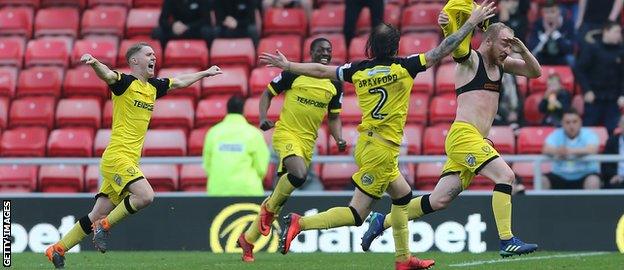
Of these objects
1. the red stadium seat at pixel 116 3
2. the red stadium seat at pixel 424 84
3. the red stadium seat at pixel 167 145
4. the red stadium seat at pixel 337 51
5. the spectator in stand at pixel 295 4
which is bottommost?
the red stadium seat at pixel 167 145

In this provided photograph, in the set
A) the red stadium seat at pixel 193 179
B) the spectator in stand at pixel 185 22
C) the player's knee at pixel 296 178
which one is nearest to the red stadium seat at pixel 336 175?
the red stadium seat at pixel 193 179

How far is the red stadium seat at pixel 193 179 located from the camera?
1930 cm

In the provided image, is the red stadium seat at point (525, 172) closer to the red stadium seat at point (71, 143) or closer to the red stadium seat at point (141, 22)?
the red stadium seat at point (71, 143)

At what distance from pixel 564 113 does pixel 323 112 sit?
416cm

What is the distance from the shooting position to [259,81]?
20344 mm

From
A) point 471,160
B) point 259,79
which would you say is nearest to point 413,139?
point 259,79

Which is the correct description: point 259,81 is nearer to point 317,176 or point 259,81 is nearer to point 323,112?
point 317,176

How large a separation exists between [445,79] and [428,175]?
6.05ft

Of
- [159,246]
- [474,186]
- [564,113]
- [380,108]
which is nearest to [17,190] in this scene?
[159,246]

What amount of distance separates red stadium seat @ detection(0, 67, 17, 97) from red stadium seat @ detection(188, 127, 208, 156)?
10.5 ft

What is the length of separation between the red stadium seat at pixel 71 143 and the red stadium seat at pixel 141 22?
7.88 feet

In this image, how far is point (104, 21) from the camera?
72.9 ft

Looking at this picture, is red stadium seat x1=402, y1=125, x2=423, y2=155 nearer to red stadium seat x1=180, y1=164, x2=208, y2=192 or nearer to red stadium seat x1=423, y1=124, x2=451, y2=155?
red stadium seat x1=423, y1=124, x2=451, y2=155

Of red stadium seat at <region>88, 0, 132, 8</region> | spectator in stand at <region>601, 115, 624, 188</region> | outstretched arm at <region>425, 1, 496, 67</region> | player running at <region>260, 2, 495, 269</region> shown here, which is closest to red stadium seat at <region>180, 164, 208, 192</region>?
red stadium seat at <region>88, 0, 132, 8</region>
